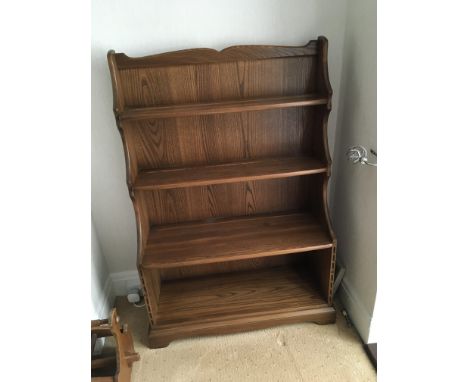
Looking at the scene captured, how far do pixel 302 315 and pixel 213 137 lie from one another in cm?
97

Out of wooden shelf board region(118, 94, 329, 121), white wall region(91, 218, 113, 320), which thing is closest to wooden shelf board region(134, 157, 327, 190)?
wooden shelf board region(118, 94, 329, 121)

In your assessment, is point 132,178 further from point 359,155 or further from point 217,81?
point 359,155

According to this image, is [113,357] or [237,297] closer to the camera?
[113,357]

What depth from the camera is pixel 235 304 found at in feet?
5.14

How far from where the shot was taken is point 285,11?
127 cm

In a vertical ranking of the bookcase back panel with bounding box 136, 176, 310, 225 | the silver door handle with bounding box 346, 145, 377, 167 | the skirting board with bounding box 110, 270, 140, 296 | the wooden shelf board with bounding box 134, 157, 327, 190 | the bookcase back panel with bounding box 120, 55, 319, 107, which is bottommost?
the skirting board with bounding box 110, 270, 140, 296

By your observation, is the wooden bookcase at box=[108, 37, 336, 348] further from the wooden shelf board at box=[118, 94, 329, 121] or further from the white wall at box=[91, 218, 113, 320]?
the white wall at box=[91, 218, 113, 320]

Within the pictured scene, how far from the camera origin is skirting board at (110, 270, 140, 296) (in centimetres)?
179

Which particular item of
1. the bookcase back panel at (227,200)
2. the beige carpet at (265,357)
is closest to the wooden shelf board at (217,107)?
the bookcase back panel at (227,200)

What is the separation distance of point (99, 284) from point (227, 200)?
0.81 meters

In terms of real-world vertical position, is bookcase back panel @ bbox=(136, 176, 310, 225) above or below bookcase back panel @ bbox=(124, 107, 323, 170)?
below

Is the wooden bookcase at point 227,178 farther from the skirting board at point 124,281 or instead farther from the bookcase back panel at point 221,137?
the skirting board at point 124,281

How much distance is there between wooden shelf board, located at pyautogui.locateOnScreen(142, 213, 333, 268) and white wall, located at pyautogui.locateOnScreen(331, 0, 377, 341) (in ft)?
0.57

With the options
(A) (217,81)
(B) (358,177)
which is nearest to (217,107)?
(A) (217,81)
